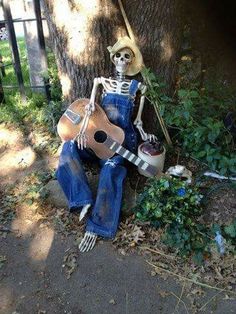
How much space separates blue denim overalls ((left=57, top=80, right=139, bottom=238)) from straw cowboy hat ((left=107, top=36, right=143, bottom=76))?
4.6 inches

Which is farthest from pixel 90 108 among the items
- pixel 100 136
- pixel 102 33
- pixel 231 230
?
pixel 231 230

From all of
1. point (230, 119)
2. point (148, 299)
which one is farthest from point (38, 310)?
point (230, 119)

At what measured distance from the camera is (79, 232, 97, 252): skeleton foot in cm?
311

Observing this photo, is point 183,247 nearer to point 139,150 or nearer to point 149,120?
point 139,150

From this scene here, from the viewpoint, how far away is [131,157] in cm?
342

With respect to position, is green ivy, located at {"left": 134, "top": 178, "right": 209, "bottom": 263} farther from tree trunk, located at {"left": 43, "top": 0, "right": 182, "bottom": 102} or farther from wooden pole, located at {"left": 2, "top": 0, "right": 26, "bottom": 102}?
wooden pole, located at {"left": 2, "top": 0, "right": 26, "bottom": 102}

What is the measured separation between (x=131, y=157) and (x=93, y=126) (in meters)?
0.48

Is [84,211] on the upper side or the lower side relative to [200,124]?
lower

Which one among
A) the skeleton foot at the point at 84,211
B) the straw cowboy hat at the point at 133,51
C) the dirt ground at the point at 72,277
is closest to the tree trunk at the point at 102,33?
the straw cowboy hat at the point at 133,51

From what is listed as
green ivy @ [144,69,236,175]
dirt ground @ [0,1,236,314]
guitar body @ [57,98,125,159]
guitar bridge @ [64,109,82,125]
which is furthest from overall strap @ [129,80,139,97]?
dirt ground @ [0,1,236,314]

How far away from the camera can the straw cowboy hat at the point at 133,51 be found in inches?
133

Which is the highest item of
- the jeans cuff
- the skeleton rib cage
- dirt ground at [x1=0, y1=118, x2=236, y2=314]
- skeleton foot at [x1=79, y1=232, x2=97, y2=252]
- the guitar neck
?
the skeleton rib cage

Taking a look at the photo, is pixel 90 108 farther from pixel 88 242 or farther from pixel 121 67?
pixel 88 242

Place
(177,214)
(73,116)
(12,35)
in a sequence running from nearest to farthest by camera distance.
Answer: (177,214) < (73,116) < (12,35)
